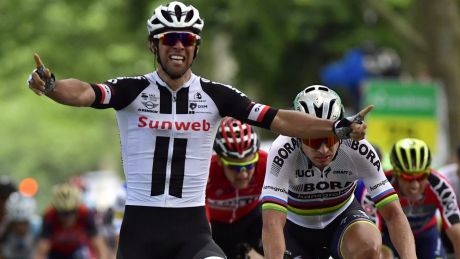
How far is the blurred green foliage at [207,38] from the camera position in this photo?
68.0 ft

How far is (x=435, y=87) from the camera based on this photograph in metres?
19.8

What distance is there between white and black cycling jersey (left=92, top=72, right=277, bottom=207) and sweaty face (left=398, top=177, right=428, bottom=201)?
2.67 metres

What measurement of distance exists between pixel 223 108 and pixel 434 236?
3.57 m

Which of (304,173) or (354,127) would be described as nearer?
(354,127)

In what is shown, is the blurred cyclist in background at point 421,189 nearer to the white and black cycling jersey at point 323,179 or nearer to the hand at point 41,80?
the white and black cycling jersey at point 323,179

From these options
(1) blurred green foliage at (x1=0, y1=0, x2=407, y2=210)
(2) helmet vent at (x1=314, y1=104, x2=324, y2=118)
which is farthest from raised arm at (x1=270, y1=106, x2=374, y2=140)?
(1) blurred green foliage at (x1=0, y1=0, x2=407, y2=210)

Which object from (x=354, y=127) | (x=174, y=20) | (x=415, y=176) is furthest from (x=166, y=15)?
(x=415, y=176)

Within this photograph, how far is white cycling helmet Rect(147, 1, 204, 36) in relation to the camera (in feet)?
26.2

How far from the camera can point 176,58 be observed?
7980 millimetres

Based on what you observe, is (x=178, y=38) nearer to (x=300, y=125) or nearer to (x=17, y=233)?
(x=300, y=125)

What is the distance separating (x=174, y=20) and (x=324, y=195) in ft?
5.59

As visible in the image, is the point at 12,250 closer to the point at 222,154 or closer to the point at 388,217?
the point at 222,154

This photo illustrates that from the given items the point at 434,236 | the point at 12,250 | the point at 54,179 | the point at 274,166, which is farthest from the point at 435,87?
the point at 54,179

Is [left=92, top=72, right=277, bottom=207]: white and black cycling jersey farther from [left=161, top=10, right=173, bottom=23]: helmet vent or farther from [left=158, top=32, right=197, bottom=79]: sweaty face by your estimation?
[left=161, top=10, right=173, bottom=23]: helmet vent
